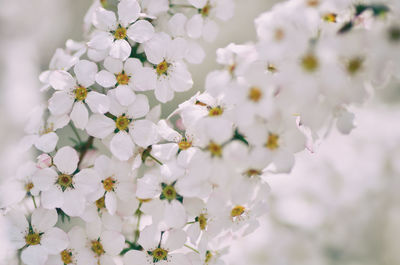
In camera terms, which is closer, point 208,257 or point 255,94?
point 255,94

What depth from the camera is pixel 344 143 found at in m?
1.22

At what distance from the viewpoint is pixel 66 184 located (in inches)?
24.0

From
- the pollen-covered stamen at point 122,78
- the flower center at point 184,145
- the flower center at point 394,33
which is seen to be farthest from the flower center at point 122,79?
the flower center at point 394,33

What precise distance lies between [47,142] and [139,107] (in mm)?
122

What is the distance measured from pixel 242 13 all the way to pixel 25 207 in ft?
5.06

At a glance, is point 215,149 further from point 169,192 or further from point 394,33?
point 394,33

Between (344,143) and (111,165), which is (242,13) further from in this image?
(111,165)

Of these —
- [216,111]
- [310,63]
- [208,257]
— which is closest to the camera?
[310,63]

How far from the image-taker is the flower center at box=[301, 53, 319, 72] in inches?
18.4

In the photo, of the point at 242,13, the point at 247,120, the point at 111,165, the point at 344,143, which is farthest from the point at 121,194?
the point at 242,13

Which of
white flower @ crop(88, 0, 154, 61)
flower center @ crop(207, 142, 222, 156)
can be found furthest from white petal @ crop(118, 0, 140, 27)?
flower center @ crop(207, 142, 222, 156)

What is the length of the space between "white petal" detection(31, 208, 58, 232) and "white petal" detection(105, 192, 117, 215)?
0.21ft

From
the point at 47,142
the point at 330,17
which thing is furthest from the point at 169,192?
the point at 330,17

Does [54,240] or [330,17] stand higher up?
[330,17]
